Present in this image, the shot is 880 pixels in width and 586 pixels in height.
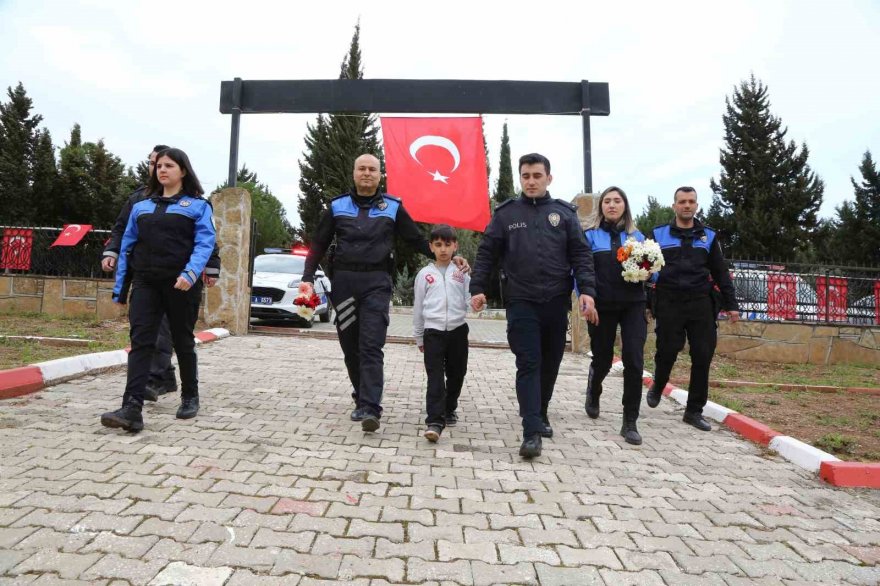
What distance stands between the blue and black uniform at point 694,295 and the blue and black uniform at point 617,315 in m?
0.42

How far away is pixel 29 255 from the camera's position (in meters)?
11.4

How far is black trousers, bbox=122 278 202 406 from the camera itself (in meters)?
3.87

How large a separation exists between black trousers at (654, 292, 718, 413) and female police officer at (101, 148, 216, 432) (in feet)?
12.4

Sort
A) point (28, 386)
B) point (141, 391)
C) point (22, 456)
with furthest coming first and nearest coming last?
point (28, 386)
point (141, 391)
point (22, 456)

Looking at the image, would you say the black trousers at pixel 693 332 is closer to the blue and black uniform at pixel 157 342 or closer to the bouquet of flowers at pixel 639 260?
the bouquet of flowers at pixel 639 260

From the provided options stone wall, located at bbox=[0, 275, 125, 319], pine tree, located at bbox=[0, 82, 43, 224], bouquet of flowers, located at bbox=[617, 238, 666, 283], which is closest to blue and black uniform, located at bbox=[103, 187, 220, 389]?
bouquet of flowers, located at bbox=[617, 238, 666, 283]

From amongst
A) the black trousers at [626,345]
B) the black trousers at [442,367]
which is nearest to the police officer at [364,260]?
the black trousers at [442,367]

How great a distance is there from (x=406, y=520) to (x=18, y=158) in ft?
115

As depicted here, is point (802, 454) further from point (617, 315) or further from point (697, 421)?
point (617, 315)

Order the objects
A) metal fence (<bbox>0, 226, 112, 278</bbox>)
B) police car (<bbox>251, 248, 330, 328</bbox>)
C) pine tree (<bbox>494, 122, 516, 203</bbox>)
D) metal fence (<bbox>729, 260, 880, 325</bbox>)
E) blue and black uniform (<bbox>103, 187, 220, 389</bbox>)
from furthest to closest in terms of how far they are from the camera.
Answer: pine tree (<bbox>494, 122, 516, 203</bbox>) < police car (<bbox>251, 248, 330, 328</bbox>) < metal fence (<bbox>0, 226, 112, 278</bbox>) < metal fence (<bbox>729, 260, 880, 325</bbox>) < blue and black uniform (<bbox>103, 187, 220, 389</bbox>)

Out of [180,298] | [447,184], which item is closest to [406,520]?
[180,298]

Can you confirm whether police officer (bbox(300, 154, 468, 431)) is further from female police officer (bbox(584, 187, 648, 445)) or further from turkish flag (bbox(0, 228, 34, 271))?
turkish flag (bbox(0, 228, 34, 271))

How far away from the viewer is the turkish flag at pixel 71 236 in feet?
36.8

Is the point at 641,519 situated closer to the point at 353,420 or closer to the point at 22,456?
the point at 353,420
